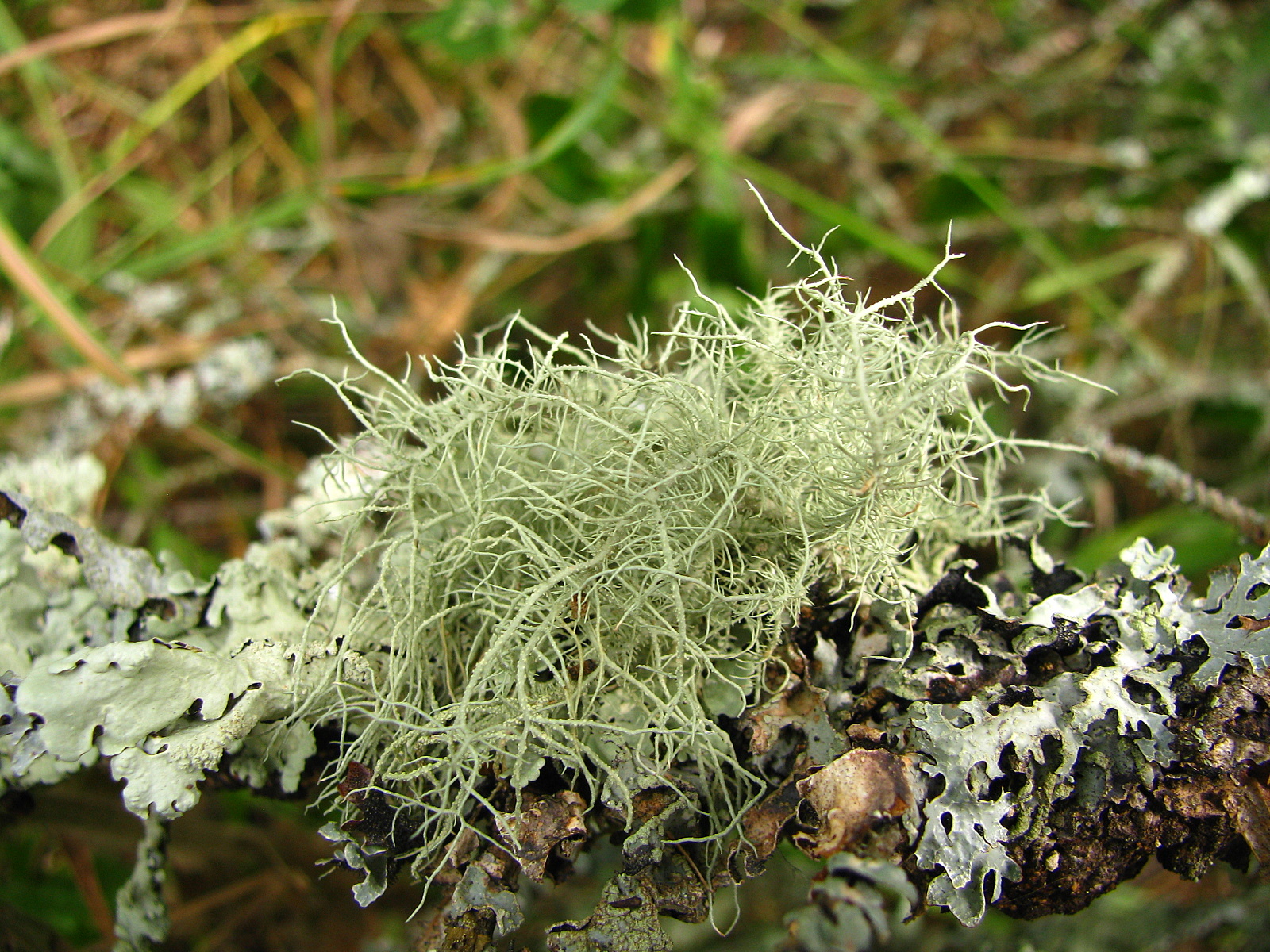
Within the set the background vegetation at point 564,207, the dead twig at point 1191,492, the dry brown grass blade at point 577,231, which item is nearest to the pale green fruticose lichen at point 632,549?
the dead twig at point 1191,492

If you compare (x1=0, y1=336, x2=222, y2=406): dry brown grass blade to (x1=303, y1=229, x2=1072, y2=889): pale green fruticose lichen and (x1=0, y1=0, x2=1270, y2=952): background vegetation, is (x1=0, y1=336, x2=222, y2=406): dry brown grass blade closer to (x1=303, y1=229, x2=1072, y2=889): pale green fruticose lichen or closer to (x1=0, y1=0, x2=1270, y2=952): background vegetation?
(x1=0, y1=0, x2=1270, y2=952): background vegetation

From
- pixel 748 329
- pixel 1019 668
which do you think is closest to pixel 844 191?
pixel 748 329

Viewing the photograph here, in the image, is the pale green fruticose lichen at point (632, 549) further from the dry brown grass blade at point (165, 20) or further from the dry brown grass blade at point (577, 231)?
Result: the dry brown grass blade at point (165, 20)

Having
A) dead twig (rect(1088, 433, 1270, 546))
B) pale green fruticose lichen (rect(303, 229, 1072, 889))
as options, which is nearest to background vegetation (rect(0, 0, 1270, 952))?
dead twig (rect(1088, 433, 1270, 546))

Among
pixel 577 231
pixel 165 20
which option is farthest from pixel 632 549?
pixel 165 20

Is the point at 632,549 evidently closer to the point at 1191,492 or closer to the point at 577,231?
the point at 1191,492

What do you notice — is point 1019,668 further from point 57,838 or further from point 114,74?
point 114,74
